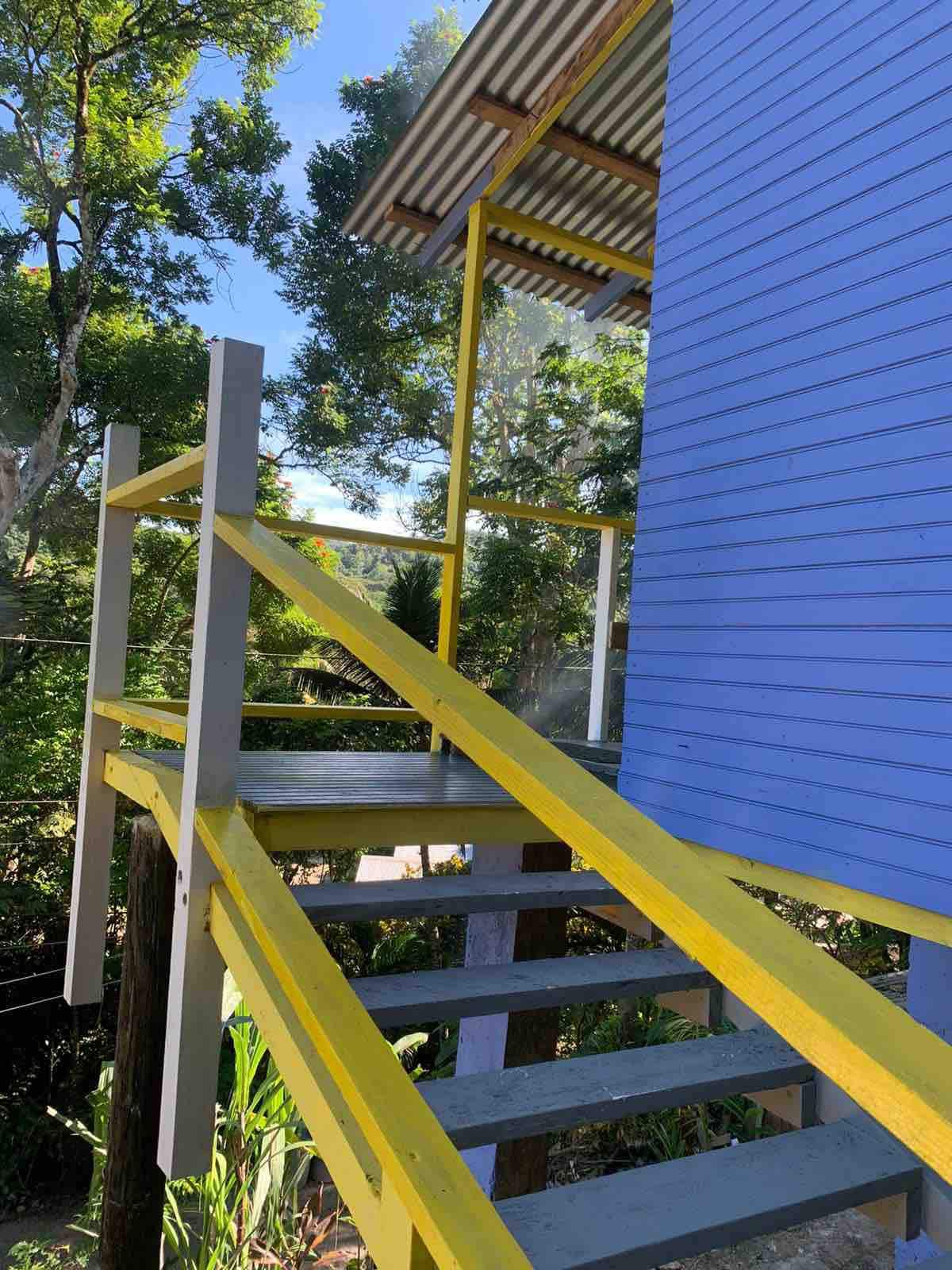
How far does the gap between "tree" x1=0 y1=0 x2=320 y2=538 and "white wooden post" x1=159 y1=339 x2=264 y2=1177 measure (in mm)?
10173

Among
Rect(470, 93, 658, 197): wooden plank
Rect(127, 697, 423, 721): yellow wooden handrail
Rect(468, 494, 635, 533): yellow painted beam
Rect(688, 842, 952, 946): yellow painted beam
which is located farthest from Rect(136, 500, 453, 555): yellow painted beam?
Rect(470, 93, 658, 197): wooden plank

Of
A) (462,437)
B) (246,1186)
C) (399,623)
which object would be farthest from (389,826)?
(399,623)

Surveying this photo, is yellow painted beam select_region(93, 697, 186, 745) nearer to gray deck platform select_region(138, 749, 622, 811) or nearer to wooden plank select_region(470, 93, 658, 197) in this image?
gray deck platform select_region(138, 749, 622, 811)

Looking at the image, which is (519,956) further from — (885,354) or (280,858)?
(280,858)

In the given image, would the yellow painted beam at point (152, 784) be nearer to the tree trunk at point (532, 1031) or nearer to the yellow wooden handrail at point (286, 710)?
the yellow wooden handrail at point (286, 710)

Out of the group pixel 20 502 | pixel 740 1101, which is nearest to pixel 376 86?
pixel 20 502

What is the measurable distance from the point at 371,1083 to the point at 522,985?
0.84 meters

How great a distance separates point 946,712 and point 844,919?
6.20 m

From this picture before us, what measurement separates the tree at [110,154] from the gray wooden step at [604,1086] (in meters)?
10.7

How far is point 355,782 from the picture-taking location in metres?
2.43

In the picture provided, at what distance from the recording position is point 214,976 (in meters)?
1.69

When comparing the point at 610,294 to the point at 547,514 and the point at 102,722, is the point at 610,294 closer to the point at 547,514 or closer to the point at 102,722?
the point at 547,514

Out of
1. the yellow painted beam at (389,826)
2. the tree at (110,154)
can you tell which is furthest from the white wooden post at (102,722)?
the tree at (110,154)

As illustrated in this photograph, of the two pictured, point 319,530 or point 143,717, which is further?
point 319,530
